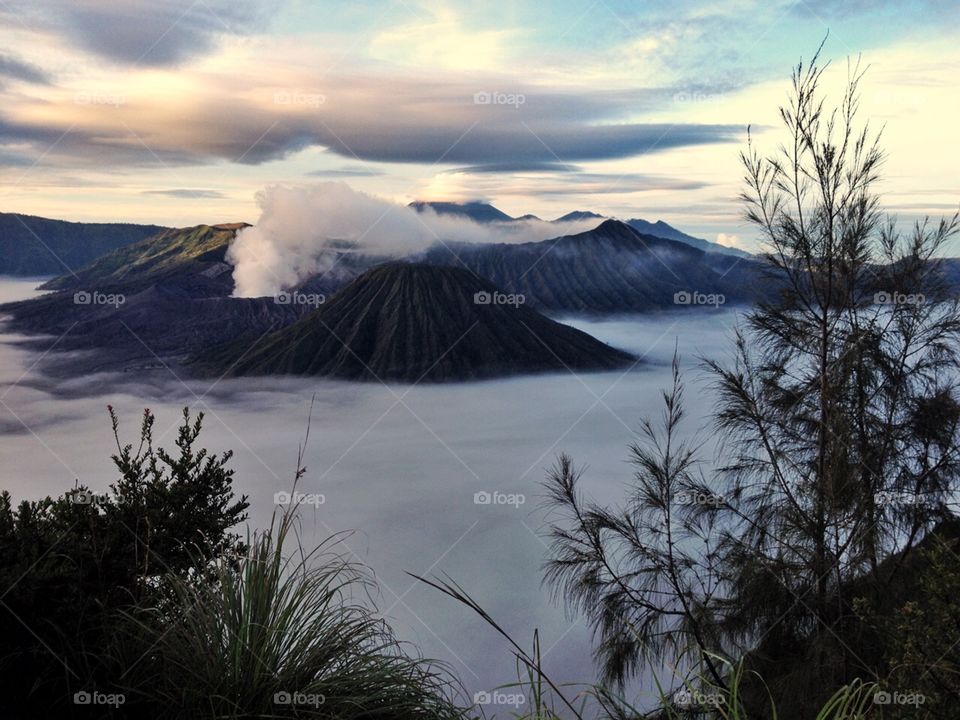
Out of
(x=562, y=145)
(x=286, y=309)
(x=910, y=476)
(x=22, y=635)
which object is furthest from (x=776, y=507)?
(x=286, y=309)

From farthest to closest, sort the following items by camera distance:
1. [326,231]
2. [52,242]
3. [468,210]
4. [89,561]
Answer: [468,210] < [326,231] < [52,242] < [89,561]

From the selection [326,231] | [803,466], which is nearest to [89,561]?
[803,466]

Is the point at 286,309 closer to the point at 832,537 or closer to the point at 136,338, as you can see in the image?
the point at 136,338

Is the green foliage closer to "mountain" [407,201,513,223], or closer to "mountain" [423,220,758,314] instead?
"mountain" [423,220,758,314]

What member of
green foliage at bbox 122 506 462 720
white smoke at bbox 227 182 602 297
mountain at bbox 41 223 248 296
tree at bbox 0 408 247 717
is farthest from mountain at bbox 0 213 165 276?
green foliage at bbox 122 506 462 720

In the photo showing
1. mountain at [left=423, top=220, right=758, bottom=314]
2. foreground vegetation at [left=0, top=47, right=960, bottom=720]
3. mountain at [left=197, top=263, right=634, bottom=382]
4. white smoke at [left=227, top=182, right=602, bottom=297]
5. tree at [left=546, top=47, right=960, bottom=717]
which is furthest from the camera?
mountain at [left=197, top=263, right=634, bottom=382]

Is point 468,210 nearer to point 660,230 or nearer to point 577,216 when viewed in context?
point 577,216
